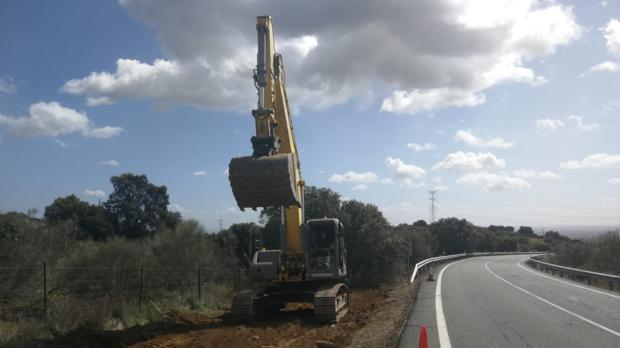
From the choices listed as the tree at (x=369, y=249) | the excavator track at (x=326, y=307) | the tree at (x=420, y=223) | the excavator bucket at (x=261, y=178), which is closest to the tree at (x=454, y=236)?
the tree at (x=420, y=223)

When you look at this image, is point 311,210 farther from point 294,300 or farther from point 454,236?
point 454,236

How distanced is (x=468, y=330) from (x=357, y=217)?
81.1 feet

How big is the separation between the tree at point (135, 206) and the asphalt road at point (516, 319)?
44.6m

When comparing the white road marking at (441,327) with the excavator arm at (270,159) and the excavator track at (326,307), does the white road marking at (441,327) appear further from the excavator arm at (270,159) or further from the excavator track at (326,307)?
the excavator arm at (270,159)

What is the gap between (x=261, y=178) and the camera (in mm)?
14102

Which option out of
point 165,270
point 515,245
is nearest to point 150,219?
point 165,270

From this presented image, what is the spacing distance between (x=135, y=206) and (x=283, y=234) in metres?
47.4

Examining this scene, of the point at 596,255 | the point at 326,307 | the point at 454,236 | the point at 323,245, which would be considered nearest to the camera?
the point at 326,307

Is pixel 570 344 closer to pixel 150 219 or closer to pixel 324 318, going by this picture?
pixel 324 318

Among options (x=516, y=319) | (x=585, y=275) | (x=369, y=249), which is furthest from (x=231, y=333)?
(x=369, y=249)

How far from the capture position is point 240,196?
47.1ft

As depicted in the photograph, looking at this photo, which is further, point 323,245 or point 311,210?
point 311,210

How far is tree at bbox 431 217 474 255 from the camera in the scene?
92.3m

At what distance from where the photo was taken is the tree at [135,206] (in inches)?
2356
